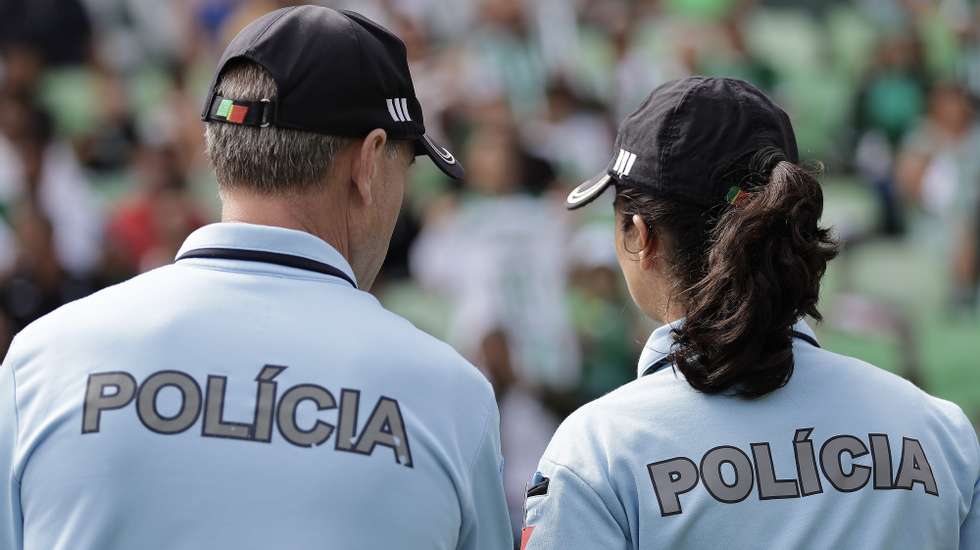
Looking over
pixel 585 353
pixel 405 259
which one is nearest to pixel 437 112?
pixel 405 259

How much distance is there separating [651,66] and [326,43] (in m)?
5.57

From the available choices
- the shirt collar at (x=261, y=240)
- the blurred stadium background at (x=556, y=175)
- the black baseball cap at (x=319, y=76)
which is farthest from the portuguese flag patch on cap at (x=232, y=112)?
the blurred stadium background at (x=556, y=175)

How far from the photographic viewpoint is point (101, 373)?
142cm

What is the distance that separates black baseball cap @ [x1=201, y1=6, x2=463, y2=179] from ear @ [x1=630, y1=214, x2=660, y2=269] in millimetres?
378

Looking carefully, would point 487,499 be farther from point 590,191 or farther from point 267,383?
point 590,191

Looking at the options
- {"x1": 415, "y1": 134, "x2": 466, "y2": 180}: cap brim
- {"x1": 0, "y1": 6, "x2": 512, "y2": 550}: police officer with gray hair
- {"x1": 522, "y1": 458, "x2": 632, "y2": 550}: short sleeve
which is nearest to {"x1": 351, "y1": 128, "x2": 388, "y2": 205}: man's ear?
{"x1": 0, "y1": 6, "x2": 512, "y2": 550}: police officer with gray hair

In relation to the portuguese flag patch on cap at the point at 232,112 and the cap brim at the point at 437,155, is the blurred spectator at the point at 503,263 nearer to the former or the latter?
the cap brim at the point at 437,155

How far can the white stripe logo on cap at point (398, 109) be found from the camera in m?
1.62

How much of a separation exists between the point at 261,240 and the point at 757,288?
25.3 inches

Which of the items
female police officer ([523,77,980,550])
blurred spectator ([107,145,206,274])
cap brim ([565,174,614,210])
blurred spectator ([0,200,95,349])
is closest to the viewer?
female police officer ([523,77,980,550])

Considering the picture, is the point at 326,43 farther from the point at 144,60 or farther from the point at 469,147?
the point at 144,60

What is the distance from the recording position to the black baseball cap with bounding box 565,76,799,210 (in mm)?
1740

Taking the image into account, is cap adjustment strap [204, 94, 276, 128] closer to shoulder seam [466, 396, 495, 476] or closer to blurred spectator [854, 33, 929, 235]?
shoulder seam [466, 396, 495, 476]

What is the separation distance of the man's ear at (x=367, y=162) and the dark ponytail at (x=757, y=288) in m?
0.46
